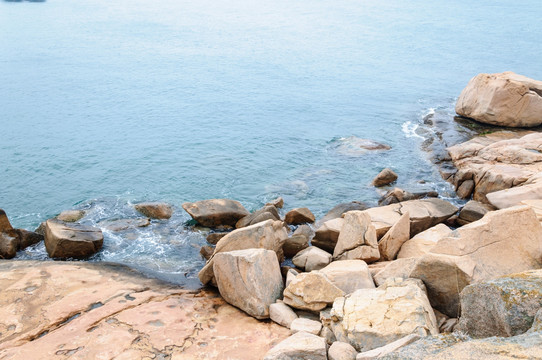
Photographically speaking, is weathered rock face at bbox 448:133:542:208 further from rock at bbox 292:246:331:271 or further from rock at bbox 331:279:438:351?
rock at bbox 331:279:438:351

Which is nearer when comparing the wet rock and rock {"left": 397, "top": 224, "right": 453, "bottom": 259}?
rock {"left": 397, "top": 224, "right": 453, "bottom": 259}

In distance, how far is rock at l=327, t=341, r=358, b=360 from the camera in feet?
30.0

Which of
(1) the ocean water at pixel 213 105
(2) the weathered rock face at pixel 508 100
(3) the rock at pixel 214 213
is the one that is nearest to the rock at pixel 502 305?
(1) the ocean water at pixel 213 105

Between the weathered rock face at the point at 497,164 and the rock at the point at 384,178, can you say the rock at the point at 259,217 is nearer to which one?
the rock at the point at 384,178

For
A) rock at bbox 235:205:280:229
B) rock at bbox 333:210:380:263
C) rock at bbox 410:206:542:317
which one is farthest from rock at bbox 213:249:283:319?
rock at bbox 235:205:280:229

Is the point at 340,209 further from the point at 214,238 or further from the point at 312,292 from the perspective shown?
the point at 312,292

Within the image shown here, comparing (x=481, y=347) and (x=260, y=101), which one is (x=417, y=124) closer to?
(x=260, y=101)

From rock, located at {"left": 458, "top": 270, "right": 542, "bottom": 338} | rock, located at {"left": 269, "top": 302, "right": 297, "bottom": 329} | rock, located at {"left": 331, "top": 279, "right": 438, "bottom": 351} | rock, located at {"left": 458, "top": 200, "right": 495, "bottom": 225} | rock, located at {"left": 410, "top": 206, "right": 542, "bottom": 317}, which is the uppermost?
rock, located at {"left": 458, "top": 270, "right": 542, "bottom": 338}

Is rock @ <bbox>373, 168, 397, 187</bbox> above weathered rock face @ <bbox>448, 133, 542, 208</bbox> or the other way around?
the other way around

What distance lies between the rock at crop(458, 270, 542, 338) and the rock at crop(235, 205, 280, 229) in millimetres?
10906

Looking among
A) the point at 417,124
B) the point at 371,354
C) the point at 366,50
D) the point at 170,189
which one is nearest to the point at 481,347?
the point at 371,354

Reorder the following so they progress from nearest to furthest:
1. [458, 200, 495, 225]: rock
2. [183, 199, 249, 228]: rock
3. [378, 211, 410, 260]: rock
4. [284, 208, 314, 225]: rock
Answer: [378, 211, 410, 260]: rock, [458, 200, 495, 225]: rock, [183, 199, 249, 228]: rock, [284, 208, 314, 225]: rock

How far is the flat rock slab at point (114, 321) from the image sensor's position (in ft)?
34.5

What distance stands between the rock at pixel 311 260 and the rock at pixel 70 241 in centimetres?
714
